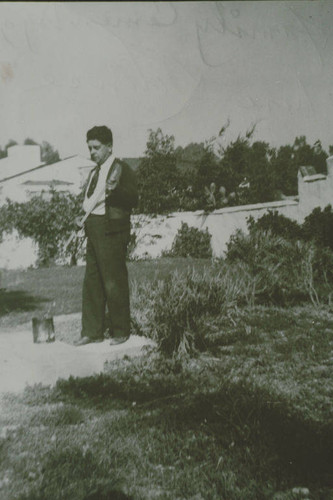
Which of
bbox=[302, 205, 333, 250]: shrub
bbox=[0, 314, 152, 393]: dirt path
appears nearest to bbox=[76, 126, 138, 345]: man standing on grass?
bbox=[0, 314, 152, 393]: dirt path

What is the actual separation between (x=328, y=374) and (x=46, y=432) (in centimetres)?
→ 236

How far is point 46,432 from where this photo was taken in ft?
10.9

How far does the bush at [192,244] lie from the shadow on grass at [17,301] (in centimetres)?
664

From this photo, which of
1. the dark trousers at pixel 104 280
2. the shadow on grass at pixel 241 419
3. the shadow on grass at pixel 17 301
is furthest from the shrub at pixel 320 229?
the shadow on grass at pixel 241 419

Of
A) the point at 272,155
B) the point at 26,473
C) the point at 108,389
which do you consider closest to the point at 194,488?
the point at 26,473

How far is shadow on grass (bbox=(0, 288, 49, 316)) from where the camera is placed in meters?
8.00

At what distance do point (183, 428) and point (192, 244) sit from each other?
12.7 m

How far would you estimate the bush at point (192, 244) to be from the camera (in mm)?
15773

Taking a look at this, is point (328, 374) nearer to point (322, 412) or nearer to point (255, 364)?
point (255, 364)

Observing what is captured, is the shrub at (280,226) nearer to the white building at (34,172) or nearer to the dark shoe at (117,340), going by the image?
the dark shoe at (117,340)

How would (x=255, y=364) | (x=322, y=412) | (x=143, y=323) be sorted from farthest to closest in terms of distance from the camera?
(x=143, y=323)
(x=255, y=364)
(x=322, y=412)

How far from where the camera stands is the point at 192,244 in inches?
627

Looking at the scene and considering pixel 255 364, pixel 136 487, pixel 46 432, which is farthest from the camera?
pixel 255 364

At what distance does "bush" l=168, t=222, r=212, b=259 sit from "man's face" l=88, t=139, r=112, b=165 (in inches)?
440
